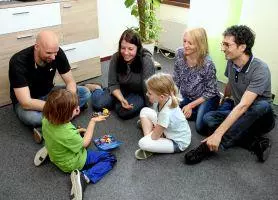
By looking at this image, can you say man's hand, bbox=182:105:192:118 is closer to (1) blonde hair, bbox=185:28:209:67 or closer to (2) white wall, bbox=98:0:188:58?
(1) blonde hair, bbox=185:28:209:67

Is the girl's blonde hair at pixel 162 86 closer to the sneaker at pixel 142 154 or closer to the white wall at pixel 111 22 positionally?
the sneaker at pixel 142 154

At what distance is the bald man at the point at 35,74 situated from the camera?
84.0 inches

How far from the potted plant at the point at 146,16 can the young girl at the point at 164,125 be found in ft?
5.01

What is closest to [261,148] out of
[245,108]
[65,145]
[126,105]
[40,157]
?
[245,108]

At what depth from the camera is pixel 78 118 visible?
261 centimetres

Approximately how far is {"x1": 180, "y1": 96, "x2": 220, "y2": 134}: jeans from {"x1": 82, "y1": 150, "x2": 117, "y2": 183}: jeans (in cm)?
74

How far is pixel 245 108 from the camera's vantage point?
6.80ft

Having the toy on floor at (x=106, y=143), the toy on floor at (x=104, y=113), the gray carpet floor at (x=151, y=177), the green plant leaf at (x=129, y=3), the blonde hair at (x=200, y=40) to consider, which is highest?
the green plant leaf at (x=129, y=3)

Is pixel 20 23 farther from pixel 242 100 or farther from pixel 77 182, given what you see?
pixel 242 100

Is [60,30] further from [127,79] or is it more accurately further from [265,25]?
[265,25]

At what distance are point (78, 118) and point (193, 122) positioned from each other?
964 millimetres

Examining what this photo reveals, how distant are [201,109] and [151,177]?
757 mm

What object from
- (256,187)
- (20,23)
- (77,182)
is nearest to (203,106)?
(256,187)

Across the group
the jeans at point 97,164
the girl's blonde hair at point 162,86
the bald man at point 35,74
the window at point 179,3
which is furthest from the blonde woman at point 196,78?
the window at point 179,3
